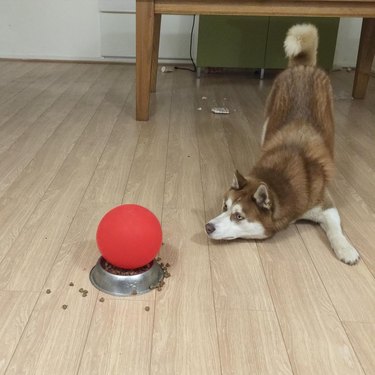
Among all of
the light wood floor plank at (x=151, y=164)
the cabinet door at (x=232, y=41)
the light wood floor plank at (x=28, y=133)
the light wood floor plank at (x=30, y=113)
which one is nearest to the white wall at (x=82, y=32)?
the cabinet door at (x=232, y=41)

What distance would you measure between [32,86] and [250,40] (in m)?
2.02

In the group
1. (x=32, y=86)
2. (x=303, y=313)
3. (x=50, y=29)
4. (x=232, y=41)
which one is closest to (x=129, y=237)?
(x=303, y=313)

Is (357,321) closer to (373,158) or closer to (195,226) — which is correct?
(195,226)

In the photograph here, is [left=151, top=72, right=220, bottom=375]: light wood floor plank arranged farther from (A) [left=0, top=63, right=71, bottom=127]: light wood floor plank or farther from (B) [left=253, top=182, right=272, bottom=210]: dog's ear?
(A) [left=0, top=63, right=71, bottom=127]: light wood floor plank

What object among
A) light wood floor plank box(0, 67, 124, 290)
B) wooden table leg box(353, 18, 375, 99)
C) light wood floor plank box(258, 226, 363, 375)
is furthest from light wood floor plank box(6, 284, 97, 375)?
wooden table leg box(353, 18, 375, 99)

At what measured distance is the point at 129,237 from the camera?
126 centimetres

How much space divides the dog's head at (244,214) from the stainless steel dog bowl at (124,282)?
0.93 ft

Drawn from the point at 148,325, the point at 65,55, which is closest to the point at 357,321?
the point at 148,325

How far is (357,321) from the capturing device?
4.11 ft

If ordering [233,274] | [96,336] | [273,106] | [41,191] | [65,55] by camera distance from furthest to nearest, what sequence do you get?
1. [65,55]
2. [273,106]
3. [41,191]
4. [233,274]
5. [96,336]

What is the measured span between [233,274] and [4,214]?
37.6 inches

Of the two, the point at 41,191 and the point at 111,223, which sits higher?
the point at 111,223

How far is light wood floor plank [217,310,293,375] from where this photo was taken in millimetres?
1094

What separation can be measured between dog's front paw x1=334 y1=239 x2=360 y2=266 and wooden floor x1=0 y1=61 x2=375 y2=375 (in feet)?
0.09
